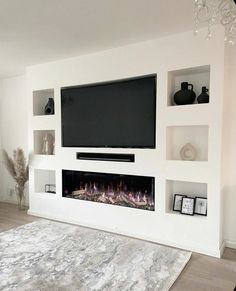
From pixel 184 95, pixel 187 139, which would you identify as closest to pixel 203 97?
pixel 184 95

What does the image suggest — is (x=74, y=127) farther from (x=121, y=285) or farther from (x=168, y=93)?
(x=121, y=285)

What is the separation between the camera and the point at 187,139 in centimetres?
331

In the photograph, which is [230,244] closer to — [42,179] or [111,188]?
[111,188]

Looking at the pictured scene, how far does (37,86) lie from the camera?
4.26 metres

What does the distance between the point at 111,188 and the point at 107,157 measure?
20.0 inches

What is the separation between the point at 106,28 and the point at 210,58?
1209 mm

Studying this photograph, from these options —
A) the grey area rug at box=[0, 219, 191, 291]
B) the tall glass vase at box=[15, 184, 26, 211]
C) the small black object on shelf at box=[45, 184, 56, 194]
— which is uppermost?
the small black object on shelf at box=[45, 184, 56, 194]

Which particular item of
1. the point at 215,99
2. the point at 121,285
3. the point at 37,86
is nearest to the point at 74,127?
the point at 37,86

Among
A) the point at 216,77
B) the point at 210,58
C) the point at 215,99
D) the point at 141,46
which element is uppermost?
the point at 141,46

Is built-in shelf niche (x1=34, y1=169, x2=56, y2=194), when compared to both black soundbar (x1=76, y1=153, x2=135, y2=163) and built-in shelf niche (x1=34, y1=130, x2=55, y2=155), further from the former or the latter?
black soundbar (x1=76, y1=153, x2=135, y2=163)

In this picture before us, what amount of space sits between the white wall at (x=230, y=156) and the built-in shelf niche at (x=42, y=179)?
2917 mm

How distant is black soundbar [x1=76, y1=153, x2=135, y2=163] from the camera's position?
3.44 m

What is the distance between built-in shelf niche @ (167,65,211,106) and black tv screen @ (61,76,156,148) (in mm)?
216

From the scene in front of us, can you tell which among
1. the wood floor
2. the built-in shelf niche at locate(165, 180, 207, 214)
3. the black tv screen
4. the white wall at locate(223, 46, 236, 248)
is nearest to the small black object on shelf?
the black tv screen
